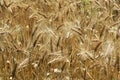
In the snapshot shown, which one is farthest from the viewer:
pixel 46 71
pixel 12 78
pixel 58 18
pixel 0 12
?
pixel 0 12

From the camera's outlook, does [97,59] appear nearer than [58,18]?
Yes

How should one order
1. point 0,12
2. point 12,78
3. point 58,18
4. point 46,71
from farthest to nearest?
1. point 0,12
2. point 58,18
3. point 46,71
4. point 12,78

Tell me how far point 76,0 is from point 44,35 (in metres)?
0.87

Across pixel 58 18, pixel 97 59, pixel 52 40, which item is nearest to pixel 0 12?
pixel 58 18

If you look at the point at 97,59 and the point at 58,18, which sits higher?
the point at 58,18

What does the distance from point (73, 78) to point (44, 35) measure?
1.18 ft

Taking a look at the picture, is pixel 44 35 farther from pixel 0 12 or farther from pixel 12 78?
pixel 0 12

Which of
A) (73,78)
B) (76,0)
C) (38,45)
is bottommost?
(73,78)

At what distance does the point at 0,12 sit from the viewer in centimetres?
306

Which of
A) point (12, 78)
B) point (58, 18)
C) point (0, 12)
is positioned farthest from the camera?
point (0, 12)

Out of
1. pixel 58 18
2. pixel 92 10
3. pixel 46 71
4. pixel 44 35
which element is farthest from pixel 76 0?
pixel 46 71

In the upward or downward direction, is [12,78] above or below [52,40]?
below

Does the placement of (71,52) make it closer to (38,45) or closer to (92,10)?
(38,45)

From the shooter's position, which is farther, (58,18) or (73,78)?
(58,18)
